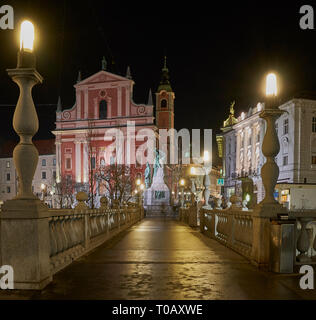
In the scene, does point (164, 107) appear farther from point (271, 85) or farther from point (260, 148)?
point (271, 85)

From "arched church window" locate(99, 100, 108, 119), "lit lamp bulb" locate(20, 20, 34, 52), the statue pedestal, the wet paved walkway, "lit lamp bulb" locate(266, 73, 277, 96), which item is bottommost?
the statue pedestal

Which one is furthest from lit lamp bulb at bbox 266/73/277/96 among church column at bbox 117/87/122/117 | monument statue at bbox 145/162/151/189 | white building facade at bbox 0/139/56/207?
white building facade at bbox 0/139/56/207

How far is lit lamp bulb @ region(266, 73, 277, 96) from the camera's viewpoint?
25.1ft

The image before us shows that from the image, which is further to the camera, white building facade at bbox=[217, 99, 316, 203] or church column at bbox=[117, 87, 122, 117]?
church column at bbox=[117, 87, 122, 117]

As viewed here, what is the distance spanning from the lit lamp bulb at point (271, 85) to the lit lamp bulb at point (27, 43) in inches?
193

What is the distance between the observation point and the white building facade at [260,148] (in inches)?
1592

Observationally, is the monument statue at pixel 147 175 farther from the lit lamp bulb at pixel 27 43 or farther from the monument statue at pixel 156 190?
the lit lamp bulb at pixel 27 43

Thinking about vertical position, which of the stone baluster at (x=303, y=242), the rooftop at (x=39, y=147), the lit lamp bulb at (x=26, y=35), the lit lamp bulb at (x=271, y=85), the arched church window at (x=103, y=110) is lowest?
the stone baluster at (x=303, y=242)

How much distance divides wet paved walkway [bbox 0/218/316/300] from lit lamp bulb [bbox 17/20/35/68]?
3537 millimetres

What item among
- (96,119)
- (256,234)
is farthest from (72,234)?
(96,119)

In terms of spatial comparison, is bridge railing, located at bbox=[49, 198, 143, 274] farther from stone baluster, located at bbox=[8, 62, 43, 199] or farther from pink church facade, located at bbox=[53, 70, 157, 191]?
pink church facade, located at bbox=[53, 70, 157, 191]

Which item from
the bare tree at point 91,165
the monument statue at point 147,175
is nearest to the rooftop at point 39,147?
the monument statue at point 147,175
